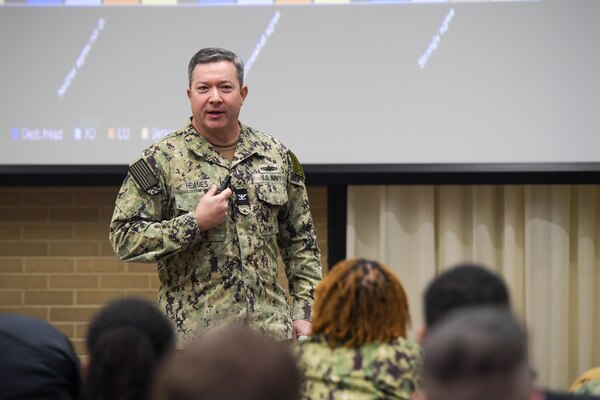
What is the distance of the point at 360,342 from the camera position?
2.05 metres

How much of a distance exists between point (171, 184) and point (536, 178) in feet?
6.17

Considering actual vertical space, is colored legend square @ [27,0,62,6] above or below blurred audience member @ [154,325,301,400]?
above

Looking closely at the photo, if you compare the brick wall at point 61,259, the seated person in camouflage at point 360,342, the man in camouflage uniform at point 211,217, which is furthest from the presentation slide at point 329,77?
the seated person in camouflage at point 360,342

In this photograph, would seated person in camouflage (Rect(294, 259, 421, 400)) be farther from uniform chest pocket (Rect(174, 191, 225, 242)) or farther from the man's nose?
the man's nose

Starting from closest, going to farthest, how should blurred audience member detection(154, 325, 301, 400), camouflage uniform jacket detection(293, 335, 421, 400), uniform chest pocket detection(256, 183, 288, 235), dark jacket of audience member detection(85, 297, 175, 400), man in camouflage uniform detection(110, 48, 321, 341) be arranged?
1. blurred audience member detection(154, 325, 301, 400)
2. dark jacket of audience member detection(85, 297, 175, 400)
3. camouflage uniform jacket detection(293, 335, 421, 400)
4. man in camouflage uniform detection(110, 48, 321, 341)
5. uniform chest pocket detection(256, 183, 288, 235)

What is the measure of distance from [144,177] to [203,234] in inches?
9.5

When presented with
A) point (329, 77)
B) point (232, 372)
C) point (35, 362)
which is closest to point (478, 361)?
point (232, 372)

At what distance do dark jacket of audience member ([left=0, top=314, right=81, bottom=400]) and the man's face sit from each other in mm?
1091

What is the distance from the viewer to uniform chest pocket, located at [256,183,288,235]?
9.61 ft

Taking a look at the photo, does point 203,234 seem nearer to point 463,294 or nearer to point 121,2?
point 463,294

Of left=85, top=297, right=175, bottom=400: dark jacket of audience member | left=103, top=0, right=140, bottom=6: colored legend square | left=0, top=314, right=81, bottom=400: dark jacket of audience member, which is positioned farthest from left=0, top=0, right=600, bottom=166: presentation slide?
left=85, top=297, right=175, bottom=400: dark jacket of audience member

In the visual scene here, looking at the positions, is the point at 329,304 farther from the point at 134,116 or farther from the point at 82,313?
the point at 82,313

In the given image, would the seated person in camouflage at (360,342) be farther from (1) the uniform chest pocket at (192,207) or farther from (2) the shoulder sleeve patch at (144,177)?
(2) the shoulder sleeve patch at (144,177)

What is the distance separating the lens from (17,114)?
414 cm
